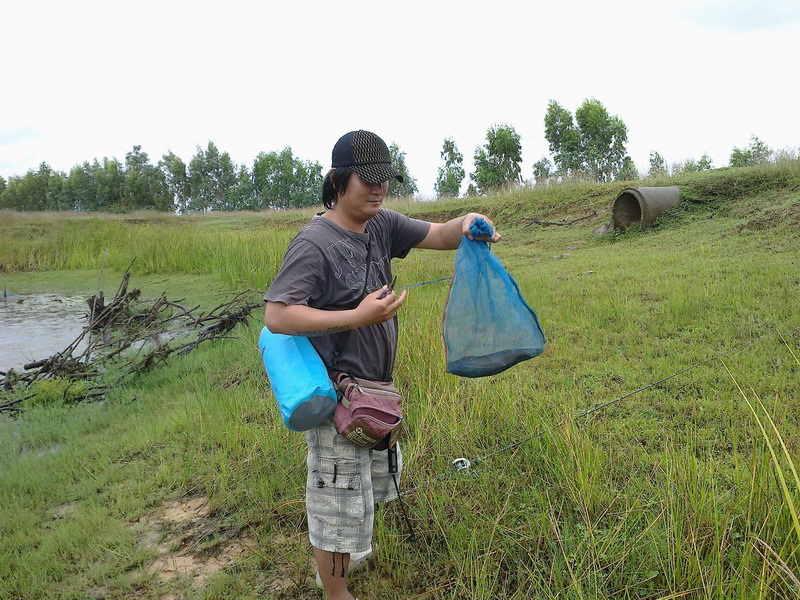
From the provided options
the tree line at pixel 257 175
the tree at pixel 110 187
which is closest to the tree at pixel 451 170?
the tree line at pixel 257 175

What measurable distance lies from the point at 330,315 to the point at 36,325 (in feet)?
26.1

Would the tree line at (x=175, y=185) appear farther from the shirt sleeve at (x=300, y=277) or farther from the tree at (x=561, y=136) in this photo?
the shirt sleeve at (x=300, y=277)

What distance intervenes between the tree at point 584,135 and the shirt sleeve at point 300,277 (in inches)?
1443

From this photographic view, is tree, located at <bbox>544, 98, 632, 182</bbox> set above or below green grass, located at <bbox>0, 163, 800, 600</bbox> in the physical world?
above

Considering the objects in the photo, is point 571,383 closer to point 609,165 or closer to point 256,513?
point 256,513

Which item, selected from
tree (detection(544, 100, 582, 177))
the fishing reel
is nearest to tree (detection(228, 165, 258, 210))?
tree (detection(544, 100, 582, 177))

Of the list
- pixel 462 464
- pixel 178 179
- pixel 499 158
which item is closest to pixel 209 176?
pixel 178 179

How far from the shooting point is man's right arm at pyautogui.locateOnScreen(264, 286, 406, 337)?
69.4 inches

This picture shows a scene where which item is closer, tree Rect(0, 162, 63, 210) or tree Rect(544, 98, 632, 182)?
tree Rect(544, 98, 632, 182)

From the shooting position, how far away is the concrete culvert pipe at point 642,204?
9.16 meters

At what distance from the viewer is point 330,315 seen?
178cm

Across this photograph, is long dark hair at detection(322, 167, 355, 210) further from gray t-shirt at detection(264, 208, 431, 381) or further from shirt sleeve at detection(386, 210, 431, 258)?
shirt sleeve at detection(386, 210, 431, 258)

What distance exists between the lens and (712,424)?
311cm

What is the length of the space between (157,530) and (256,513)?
0.49 m
